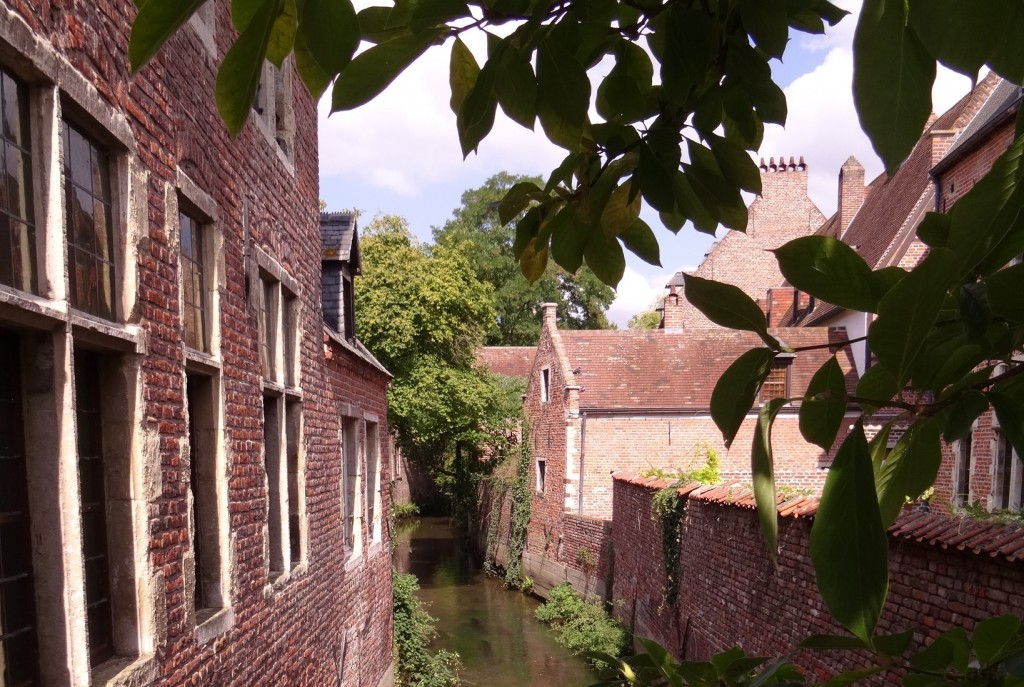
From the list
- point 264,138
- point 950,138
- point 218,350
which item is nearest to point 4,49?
point 218,350

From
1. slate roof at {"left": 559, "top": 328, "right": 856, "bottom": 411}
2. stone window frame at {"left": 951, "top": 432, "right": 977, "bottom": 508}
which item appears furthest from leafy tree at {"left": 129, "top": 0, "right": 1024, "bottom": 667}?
slate roof at {"left": 559, "top": 328, "right": 856, "bottom": 411}

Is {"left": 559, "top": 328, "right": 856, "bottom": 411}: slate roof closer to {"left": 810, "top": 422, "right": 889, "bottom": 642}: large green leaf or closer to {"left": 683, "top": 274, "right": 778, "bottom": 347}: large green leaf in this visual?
{"left": 683, "top": 274, "right": 778, "bottom": 347}: large green leaf

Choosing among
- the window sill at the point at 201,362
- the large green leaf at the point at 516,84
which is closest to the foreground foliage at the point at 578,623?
the window sill at the point at 201,362

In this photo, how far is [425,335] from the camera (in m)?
25.5

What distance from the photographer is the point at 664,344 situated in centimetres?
2370

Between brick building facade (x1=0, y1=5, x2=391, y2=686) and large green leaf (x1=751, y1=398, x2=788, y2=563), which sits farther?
brick building facade (x1=0, y1=5, x2=391, y2=686)

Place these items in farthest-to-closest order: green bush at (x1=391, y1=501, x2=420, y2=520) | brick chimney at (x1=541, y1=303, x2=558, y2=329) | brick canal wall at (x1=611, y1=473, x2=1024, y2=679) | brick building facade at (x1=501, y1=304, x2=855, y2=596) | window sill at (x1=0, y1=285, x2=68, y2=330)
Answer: green bush at (x1=391, y1=501, x2=420, y2=520) < brick chimney at (x1=541, y1=303, x2=558, y2=329) < brick building facade at (x1=501, y1=304, x2=855, y2=596) < brick canal wall at (x1=611, y1=473, x2=1024, y2=679) < window sill at (x1=0, y1=285, x2=68, y2=330)

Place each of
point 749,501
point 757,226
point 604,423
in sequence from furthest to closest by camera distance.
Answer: point 757,226, point 604,423, point 749,501

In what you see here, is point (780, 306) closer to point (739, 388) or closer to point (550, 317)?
point (550, 317)

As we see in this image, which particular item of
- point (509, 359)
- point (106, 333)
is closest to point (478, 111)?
point (106, 333)

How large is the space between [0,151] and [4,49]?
0.35m

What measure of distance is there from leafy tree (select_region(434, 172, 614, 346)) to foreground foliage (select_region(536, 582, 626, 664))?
22.9m

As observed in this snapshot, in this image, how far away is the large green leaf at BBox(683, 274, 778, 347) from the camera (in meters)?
0.92

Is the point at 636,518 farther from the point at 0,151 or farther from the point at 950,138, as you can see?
the point at 0,151
